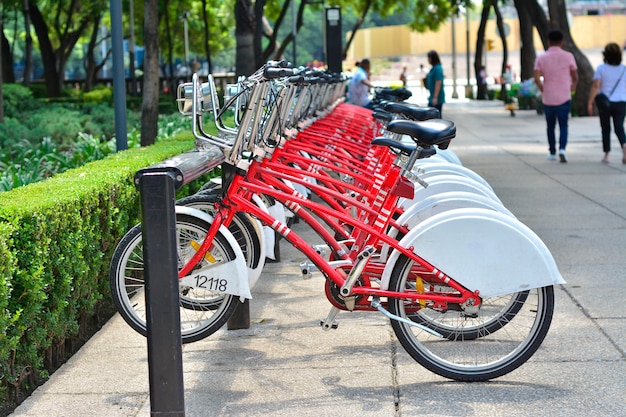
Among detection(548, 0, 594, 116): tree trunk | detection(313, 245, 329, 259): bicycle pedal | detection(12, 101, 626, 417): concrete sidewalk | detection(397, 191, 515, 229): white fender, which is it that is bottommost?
detection(12, 101, 626, 417): concrete sidewalk

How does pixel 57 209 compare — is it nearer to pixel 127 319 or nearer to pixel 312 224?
pixel 127 319

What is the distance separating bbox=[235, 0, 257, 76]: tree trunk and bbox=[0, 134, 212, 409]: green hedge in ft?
33.6

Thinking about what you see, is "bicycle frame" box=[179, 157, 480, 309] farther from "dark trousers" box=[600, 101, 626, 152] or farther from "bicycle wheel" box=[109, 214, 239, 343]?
"dark trousers" box=[600, 101, 626, 152]

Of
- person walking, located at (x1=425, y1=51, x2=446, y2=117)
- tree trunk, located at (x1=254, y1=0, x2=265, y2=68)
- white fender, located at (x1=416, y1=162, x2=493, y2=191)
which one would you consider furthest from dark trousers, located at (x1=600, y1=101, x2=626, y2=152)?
white fender, located at (x1=416, y1=162, x2=493, y2=191)

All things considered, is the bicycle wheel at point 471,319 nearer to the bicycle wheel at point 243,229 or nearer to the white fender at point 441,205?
the white fender at point 441,205

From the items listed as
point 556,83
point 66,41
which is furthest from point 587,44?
point 556,83

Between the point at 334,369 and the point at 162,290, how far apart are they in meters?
1.44

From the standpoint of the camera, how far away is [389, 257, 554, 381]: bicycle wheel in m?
4.97

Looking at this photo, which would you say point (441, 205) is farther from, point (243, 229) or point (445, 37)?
point (445, 37)

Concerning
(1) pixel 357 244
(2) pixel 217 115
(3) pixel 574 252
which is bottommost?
(3) pixel 574 252

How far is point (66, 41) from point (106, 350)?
40366 millimetres

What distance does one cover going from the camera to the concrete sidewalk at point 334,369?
4.77 m

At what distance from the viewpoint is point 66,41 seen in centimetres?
4453

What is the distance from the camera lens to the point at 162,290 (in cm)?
415
